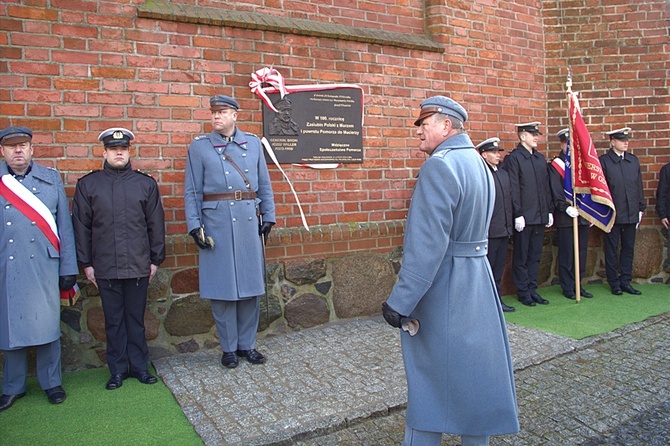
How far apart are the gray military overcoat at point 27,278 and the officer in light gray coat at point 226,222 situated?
3.36 ft

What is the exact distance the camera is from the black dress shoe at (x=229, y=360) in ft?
14.7

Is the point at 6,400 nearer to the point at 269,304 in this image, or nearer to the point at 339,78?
the point at 269,304

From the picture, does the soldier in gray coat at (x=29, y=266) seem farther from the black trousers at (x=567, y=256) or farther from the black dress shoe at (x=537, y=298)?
the black trousers at (x=567, y=256)

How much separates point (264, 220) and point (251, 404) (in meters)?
1.55

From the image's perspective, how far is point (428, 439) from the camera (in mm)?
2590

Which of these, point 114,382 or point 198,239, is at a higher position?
point 198,239

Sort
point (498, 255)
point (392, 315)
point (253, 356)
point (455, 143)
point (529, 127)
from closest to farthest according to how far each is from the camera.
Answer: point (392, 315), point (455, 143), point (253, 356), point (498, 255), point (529, 127)

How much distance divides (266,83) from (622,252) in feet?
16.2

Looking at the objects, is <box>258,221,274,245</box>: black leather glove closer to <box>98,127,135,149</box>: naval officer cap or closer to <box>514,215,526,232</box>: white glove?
<box>98,127,135,149</box>: naval officer cap

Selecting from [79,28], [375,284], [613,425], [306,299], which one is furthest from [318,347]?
[79,28]

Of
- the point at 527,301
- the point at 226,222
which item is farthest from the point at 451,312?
the point at 527,301

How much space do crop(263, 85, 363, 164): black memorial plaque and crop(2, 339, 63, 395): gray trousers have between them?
8.31ft

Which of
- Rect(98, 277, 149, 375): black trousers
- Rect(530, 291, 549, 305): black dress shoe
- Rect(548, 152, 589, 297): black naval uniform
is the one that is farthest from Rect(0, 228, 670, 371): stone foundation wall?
Rect(548, 152, 589, 297): black naval uniform

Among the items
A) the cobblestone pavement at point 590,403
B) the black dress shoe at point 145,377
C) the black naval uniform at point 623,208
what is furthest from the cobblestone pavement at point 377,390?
the black naval uniform at point 623,208
